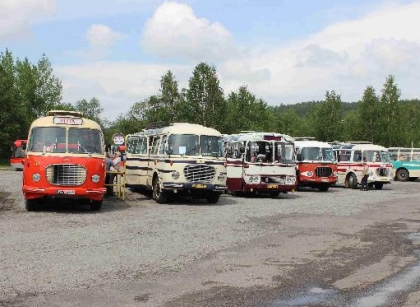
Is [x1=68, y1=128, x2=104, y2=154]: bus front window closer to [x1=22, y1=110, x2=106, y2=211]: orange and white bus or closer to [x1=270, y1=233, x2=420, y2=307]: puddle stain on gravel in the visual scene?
[x1=22, y1=110, x2=106, y2=211]: orange and white bus

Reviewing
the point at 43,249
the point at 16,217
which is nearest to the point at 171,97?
the point at 16,217

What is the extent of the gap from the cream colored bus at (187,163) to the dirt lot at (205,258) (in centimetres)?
261

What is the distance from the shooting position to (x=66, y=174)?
53.4 feet

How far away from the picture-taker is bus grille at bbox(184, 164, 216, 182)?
1995 cm

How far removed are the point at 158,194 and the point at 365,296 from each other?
13851 mm

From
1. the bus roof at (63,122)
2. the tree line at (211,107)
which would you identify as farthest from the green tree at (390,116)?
the bus roof at (63,122)

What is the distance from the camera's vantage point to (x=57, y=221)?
47.6 ft

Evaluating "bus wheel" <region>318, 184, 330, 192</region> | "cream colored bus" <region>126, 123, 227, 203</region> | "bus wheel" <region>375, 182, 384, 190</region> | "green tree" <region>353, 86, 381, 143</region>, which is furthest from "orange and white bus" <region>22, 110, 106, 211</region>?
"green tree" <region>353, 86, 381, 143</region>

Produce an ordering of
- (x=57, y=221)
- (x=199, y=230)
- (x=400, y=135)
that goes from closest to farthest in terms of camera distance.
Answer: (x=199, y=230) → (x=57, y=221) → (x=400, y=135)

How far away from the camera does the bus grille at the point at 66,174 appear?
16.1 metres

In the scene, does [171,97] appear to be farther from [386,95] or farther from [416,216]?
[416,216]

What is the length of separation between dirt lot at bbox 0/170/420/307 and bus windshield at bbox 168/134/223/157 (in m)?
3.34

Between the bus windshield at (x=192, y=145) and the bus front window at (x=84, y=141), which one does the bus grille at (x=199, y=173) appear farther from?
the bus front window at (x=84, y=141)

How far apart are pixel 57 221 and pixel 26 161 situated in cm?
288
